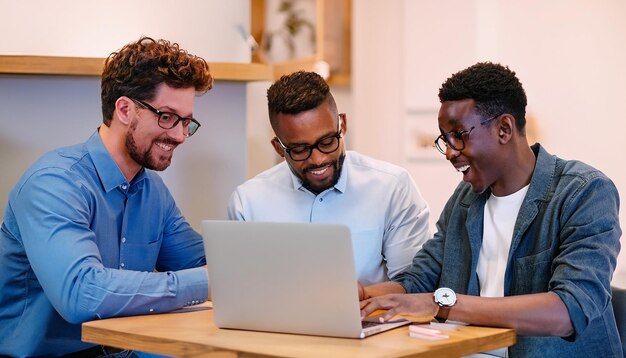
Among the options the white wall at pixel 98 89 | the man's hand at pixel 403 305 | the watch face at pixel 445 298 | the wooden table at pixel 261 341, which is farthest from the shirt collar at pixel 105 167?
the watch face at pixel 445 298

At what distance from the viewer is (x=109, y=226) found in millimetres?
2342

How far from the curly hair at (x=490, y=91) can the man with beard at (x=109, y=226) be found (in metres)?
0.73

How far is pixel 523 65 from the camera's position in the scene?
4801mm

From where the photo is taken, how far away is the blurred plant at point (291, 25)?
694cm

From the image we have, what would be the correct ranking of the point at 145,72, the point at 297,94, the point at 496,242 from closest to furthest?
the point at 496,242
the point at 145,72
the point at 297,94

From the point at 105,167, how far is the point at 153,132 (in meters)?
0.17

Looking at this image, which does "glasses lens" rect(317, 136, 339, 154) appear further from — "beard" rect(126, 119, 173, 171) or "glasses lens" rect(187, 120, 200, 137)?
"beard" rect(126, 119, 173, 171)

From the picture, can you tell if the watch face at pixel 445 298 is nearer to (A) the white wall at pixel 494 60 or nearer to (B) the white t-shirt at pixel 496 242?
(B) the white t-shirt at pixel 496 242

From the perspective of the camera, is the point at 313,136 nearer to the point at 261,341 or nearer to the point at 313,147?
the point at 313,147

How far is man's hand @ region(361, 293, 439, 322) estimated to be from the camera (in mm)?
1891

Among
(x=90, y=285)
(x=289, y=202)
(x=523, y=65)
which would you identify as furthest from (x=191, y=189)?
(x=523, y=65)

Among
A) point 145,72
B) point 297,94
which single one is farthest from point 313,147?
point 145,72

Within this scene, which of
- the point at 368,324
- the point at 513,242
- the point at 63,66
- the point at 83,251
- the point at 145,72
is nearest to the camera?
the point at 368,324

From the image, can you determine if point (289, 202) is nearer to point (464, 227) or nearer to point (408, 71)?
point (464, 227)
